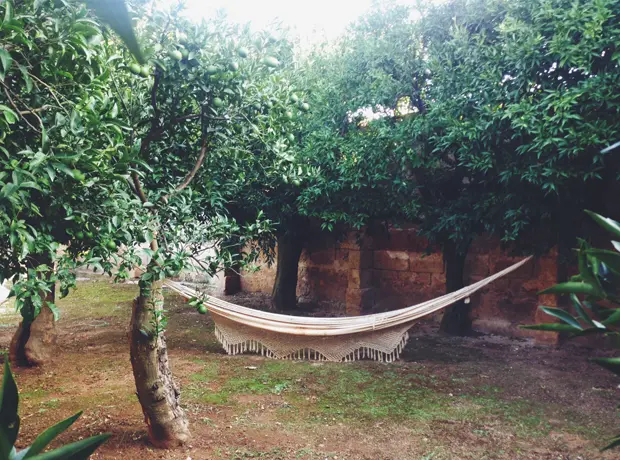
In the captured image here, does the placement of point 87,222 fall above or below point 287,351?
above

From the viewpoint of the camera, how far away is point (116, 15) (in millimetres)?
270

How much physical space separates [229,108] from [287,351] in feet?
8.11

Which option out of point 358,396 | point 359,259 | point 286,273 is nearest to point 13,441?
point 358,396

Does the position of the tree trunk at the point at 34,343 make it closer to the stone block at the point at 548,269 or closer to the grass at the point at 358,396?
the grass at the point at 358,396

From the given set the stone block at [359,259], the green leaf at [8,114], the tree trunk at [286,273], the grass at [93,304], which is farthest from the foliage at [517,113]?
the grass at [93,304]

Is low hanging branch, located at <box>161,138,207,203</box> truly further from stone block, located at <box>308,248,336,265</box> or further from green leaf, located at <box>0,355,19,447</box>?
stone block, located at <box>308,248,336,265</box>

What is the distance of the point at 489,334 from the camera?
5.01 m

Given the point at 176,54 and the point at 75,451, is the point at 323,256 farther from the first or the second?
the point at 75,451

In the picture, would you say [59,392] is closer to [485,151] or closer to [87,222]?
[87,222]

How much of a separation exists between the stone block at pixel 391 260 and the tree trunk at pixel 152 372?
3.72 m

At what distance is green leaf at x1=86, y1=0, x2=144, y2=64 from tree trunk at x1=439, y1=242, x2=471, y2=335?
181 inches

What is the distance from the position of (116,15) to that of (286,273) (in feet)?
19.2

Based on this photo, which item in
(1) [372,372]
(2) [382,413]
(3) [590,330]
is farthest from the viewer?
(1) [372,372]

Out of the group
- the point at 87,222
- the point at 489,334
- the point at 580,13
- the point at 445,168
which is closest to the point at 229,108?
the point at 87,222
